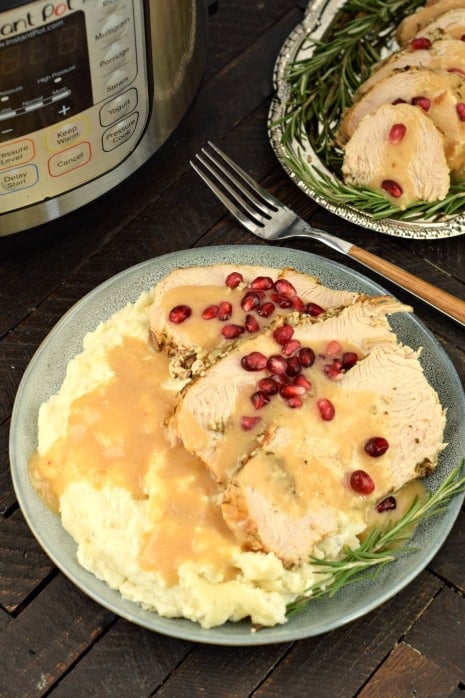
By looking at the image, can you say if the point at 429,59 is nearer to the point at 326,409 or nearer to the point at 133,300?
the point at 133,300

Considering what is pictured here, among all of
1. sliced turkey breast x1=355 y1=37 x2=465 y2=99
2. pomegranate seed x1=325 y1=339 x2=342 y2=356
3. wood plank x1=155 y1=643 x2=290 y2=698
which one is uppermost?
sliced turkey breast x1=355 y1=37 x2=465 y2=99

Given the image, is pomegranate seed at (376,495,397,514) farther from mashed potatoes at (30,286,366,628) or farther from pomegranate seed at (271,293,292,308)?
pomegranate seed at (271,293,292,308)

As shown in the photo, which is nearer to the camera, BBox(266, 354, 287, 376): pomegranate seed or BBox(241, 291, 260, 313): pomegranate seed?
BBox(266, 354, 287, 376): pomegranate seed

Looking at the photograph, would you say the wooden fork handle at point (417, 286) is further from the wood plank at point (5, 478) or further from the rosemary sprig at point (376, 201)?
the wood plank at point (5, 478)

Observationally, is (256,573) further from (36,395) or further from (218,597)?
(36,395)

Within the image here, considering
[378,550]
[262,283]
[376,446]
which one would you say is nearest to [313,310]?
[262,283]

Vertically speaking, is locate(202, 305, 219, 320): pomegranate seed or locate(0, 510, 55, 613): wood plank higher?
locate(202, 305, 219, 320): pomegranate seed

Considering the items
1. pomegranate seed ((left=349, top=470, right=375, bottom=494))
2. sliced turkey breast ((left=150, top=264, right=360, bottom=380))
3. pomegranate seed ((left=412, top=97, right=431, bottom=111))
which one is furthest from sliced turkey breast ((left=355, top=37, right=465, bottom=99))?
pomegranate seed ((left=349, top=470, right=375, bottom=494))
